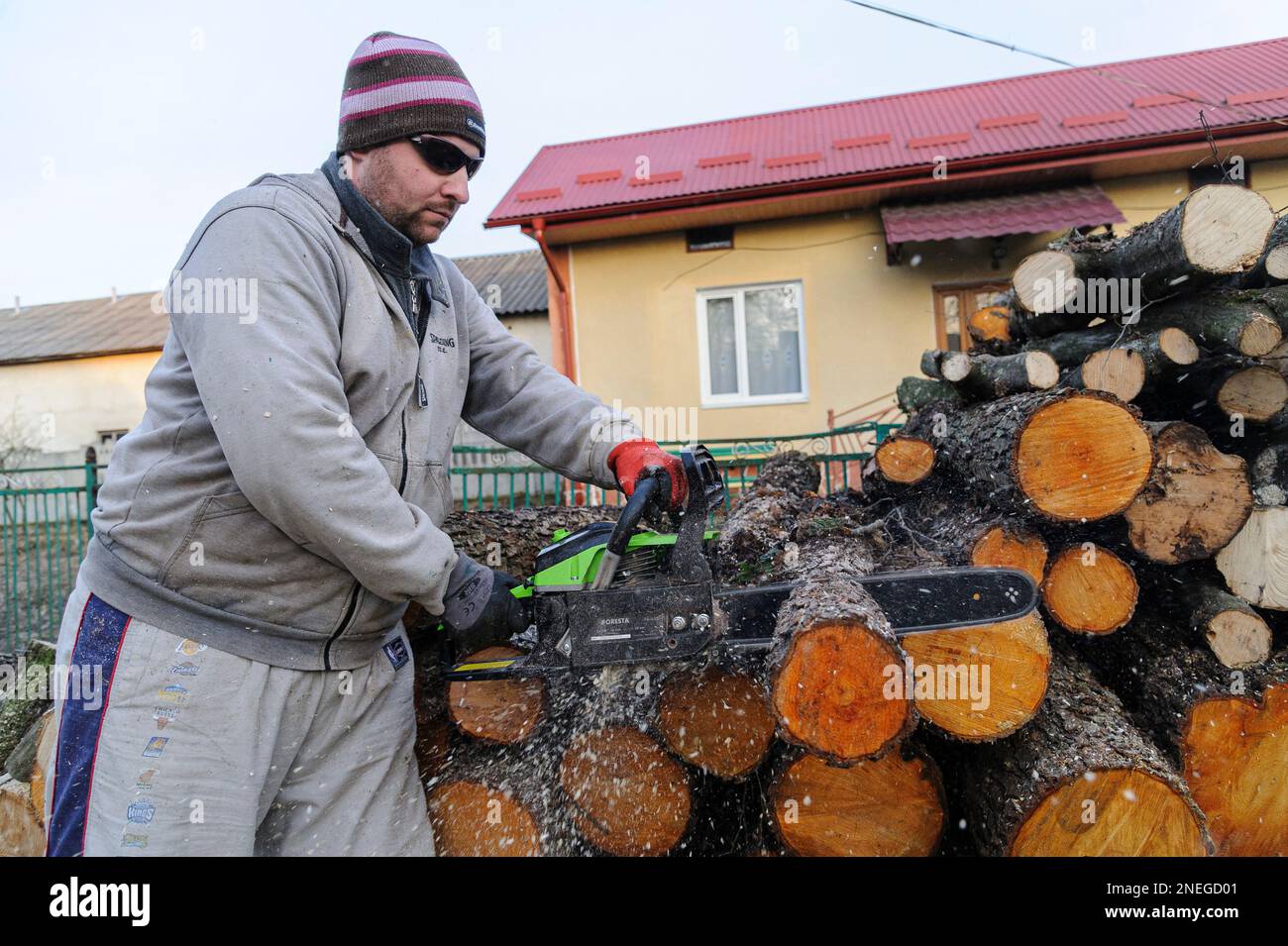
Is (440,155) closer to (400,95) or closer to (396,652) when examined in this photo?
(400,95)

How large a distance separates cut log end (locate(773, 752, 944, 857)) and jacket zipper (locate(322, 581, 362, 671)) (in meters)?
1.14

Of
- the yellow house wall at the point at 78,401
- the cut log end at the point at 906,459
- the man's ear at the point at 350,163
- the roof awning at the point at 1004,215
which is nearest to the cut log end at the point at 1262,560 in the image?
the cut log end at the point at 906,459

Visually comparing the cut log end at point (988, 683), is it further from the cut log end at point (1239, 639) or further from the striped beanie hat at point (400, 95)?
the striped beanie hat at point (400, 95)

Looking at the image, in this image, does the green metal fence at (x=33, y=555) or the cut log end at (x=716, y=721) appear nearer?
the cut log end at (x=716, y=721)

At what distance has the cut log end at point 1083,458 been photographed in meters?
2.34

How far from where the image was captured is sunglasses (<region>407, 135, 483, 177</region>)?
5.77ft

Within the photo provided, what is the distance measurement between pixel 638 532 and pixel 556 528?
2.49 ft

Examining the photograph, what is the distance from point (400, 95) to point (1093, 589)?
2.38m

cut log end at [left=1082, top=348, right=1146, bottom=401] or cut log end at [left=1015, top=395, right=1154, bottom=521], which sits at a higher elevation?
cut log end at [left=1082, top=348, right=1146, bottom=401]

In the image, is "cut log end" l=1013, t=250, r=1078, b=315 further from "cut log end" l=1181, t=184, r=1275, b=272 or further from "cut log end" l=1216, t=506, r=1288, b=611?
"cut log end" l=1216, t=506, r=1288, b=611

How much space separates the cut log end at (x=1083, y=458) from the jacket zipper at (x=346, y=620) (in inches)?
76.0

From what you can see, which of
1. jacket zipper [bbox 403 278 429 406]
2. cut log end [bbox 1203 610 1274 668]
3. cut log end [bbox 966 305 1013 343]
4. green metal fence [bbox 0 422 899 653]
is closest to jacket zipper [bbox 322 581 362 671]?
jacket zipper [bbox 403 278 429 406]

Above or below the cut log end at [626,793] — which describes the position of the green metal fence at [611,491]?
above

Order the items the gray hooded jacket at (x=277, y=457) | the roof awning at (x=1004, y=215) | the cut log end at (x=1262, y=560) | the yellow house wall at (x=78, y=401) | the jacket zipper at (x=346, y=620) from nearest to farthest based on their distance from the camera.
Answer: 1. the gray hooded jacket at (x=277, y=457)
2. the jacket zipper at (x=346, y=620)
3. the cut log end at (x=1262, y=560)
4. the roof awning at (x=1004, y=215)
5. the yellow house wall at (x=78, y=401)
